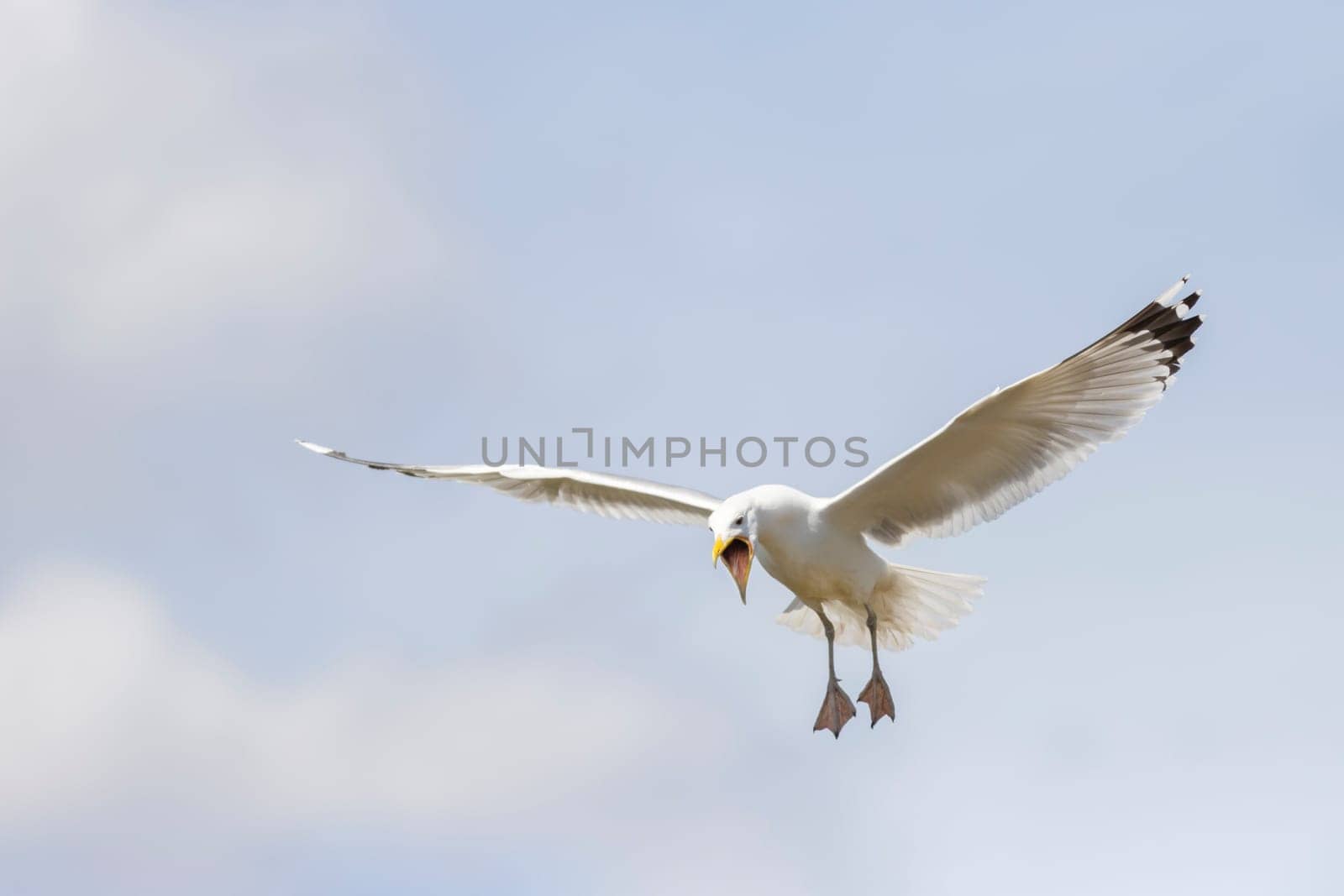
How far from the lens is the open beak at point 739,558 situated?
35.4 ft

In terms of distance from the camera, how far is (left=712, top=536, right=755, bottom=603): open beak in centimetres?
1078

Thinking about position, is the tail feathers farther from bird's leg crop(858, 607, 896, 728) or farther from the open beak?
the open beak

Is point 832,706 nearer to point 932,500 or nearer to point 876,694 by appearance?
point 876,694

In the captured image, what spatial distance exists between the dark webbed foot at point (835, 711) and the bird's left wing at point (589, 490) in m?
1.38

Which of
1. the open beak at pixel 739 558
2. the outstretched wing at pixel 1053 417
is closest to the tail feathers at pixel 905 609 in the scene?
the outstretched wing at pixel 1053 417

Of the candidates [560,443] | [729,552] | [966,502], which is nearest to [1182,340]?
[966,502]

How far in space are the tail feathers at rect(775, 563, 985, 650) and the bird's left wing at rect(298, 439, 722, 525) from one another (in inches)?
37.9

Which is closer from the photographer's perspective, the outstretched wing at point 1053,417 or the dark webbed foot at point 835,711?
the outstretched wing at point 1053,417

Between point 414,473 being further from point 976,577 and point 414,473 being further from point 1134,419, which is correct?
point 1134,419

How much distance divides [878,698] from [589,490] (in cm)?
257

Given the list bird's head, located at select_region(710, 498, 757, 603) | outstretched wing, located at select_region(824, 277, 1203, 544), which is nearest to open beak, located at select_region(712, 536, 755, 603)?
Result: bird's head, located at select_region(710, 498, 757, 603)

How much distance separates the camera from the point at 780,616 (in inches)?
490

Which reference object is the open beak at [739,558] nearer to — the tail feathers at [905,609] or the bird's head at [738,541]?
the bird's head at [738,541]

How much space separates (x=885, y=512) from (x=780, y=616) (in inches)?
53.9
